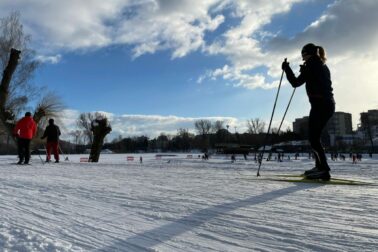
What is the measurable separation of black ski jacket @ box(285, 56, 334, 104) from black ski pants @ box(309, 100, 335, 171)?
8 cm

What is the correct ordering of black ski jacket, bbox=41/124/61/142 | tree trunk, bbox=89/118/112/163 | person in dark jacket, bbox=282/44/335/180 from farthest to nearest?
tree trunk, bbox=89/118/112/163
black ski jacket, bbox=41/124/61/142
person in dark jacket, bbox=282/44/335/180

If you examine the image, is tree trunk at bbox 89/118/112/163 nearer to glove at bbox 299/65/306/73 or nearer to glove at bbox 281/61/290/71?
glove at bbox 281/61/290/71

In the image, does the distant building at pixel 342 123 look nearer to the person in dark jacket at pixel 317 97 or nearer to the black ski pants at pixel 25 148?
the black ski pants at pixel 25 148

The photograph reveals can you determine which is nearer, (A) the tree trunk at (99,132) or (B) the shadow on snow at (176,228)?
(B) the shadow on snow at (176,228)

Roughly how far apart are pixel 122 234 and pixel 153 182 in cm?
302

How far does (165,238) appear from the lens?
3152 mm

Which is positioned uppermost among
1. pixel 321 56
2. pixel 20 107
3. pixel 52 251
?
pixel 20 107

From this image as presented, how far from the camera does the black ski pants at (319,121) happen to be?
21.2 ft

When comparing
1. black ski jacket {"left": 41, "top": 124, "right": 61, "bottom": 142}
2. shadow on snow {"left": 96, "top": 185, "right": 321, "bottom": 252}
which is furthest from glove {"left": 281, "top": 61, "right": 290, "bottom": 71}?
black ski jacket {"left": 41, "top": 124, "right": 61, "bottom": 142}

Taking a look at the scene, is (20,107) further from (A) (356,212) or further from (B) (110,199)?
(A) (356,212)

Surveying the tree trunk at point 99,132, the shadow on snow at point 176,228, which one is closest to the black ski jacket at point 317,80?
the shadow on snow at point 176,228

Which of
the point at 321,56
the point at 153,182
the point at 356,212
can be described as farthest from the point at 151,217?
the point at 321,56

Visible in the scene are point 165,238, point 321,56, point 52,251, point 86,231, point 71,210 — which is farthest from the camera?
point 321,56

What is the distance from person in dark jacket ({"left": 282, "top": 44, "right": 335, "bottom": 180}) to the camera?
6441 mm
